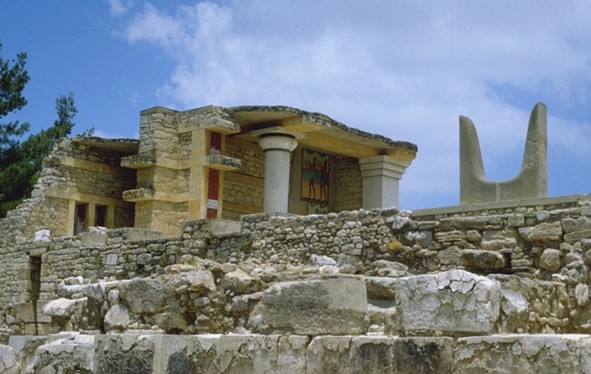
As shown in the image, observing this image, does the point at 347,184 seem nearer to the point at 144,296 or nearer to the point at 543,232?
the point at 543,232

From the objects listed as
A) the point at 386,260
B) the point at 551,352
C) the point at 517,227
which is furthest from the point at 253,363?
the point at 386,260

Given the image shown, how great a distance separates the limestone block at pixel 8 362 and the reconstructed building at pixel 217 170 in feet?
39.1

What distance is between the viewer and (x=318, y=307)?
5.12 meters

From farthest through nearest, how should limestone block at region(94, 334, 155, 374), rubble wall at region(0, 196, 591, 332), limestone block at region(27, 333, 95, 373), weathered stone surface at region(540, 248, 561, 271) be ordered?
weathered stone surface at region(540, 248, 561, 271) < rubble wall at region(0, 196, 591, 332) < limestone block at region(27, 333, 95, 373) < limestone block at region(94, 334, 155, 374)

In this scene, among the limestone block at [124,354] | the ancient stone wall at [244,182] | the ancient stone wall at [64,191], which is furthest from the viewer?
the ancient stone wall at [64,191]

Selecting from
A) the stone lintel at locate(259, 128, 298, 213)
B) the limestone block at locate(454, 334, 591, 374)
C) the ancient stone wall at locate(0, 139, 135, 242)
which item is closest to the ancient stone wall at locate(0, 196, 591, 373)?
the limestone block at locate(454, 334, 591, 374)

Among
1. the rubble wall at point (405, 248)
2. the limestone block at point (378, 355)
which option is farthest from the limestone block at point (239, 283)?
the limestone block at point (378, 355)

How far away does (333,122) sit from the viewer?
19734 mm

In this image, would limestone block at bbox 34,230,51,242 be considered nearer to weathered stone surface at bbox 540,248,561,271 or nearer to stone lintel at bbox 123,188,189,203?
stone lintel at bbox 123,188,189,203

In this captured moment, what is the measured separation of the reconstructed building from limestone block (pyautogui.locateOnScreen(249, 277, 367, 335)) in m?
13.6

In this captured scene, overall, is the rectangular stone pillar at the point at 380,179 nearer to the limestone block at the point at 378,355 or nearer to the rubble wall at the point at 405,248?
the rubble wall at the point at 405,248

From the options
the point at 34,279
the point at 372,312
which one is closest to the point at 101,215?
the point at 34,279

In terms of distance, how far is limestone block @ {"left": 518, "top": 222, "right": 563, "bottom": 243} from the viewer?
10.6 meters

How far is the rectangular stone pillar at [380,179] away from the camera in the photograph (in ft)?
71.3
